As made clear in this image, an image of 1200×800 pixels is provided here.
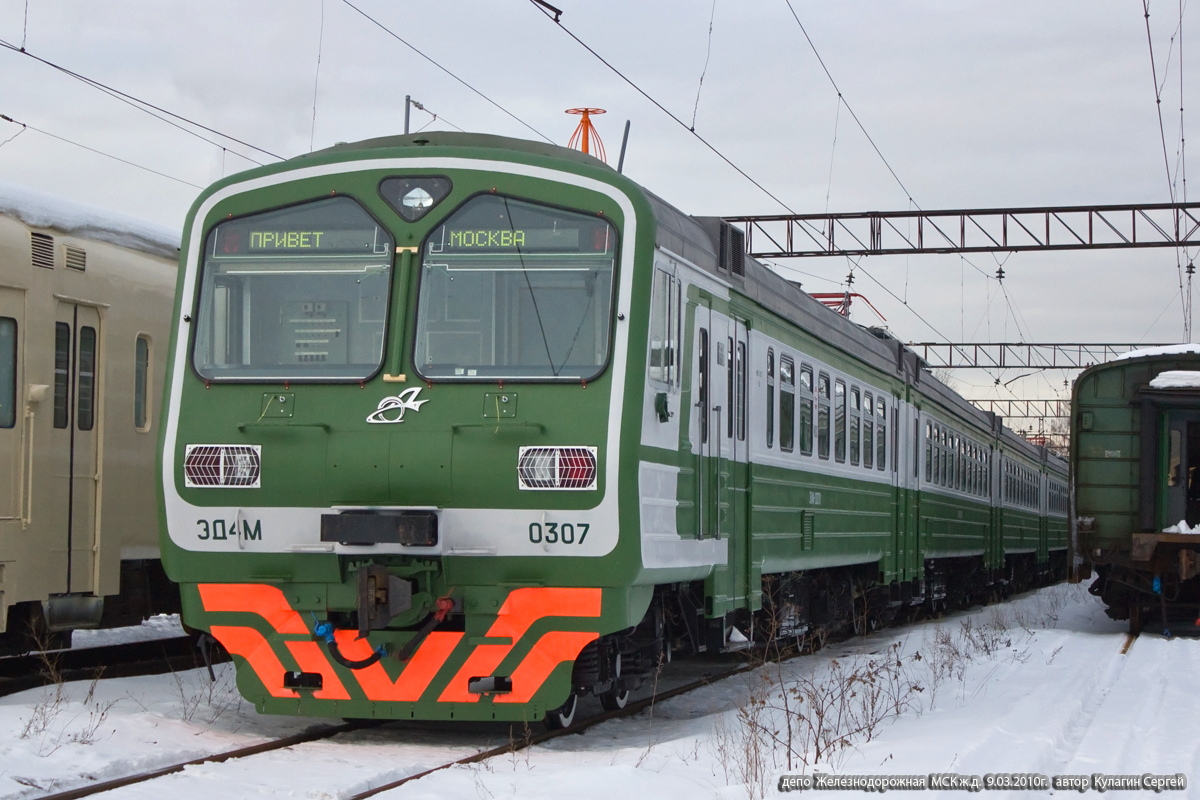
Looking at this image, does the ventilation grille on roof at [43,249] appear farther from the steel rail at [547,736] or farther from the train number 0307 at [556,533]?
the steel rail at [547,736]

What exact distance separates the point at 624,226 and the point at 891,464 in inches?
358

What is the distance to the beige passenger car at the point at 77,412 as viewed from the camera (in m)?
9.66

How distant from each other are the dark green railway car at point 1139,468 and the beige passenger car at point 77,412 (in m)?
11.2

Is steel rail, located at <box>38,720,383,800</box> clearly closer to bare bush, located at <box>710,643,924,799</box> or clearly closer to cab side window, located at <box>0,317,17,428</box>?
bare bush, located at <box>710,643,924,799</box>

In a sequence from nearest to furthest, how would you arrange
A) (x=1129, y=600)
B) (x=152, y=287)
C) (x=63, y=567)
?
(x=63, y=567), (x=152, y=287), (x=1129, y=600)

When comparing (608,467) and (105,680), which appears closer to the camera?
(608,467)

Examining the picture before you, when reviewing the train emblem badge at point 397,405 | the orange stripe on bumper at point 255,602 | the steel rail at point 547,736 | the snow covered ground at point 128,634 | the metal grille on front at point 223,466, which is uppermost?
the train emblem badge at point 397,405

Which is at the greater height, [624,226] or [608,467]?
[624,226]

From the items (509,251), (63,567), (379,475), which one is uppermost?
(509,251)

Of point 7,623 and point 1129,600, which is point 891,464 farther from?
point 7,623

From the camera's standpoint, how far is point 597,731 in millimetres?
9172

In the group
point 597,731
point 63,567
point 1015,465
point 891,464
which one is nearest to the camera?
point 597,731

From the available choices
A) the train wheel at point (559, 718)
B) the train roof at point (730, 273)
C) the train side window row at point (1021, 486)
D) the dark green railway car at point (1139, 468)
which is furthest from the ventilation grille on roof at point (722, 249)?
the train side window row at point (1021, 486)

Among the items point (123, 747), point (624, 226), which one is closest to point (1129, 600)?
point (624, 226)
